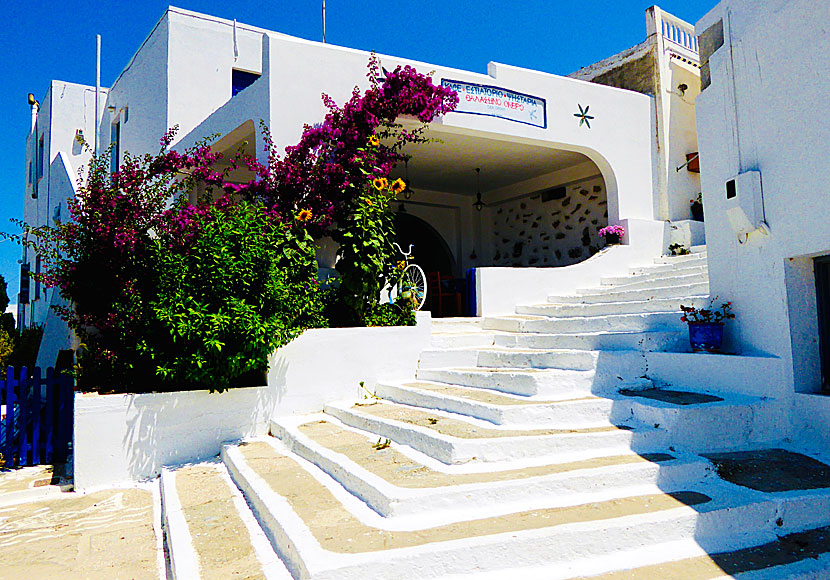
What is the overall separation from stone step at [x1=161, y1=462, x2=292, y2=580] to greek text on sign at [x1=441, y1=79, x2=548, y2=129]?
5.94 metres

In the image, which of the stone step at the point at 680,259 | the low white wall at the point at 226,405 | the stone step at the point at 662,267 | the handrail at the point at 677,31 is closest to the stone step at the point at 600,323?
the low white wall at the point at 226,405

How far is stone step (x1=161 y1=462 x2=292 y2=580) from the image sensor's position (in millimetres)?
2937

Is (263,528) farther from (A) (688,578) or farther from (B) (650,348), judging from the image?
(B) (650,348)

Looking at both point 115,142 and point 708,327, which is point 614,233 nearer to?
point 708,327

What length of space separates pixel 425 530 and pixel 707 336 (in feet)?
10.6

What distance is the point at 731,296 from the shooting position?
16.0 ft

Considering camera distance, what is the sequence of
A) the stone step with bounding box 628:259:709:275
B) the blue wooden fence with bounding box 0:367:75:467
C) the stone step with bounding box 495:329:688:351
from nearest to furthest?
the stone step with bounding box 495:329:688:351 → the blue wooden fence with bounding box 0:367:75:467 → the stone step with bounding box 628:259:709:275

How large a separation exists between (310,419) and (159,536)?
6.56 ft

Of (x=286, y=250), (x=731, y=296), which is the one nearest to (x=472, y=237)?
(x=286, y=250)

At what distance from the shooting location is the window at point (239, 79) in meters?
11.7

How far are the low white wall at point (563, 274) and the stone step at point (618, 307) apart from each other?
1.25 ft

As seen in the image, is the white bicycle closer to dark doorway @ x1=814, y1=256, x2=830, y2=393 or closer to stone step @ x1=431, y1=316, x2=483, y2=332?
stone step @ x1=431, y1=316, x2=483, y2=332

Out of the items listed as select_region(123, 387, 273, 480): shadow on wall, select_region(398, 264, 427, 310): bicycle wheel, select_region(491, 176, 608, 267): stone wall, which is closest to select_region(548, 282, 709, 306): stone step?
select_region(398, 264, 427, 310): bicycle wheel

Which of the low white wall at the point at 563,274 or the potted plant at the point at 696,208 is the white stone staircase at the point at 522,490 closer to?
the low white wall at the point at 563,274
